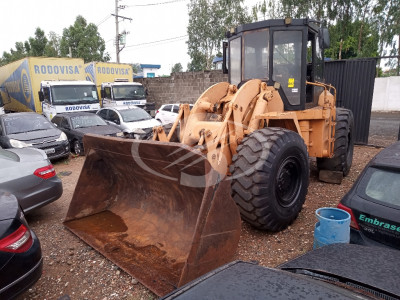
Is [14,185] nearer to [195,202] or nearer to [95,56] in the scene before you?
[195,202]

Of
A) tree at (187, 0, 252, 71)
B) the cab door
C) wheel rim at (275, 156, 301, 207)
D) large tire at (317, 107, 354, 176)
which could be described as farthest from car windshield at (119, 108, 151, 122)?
tree at (187, 0, 252, 71)

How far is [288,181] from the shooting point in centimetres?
411

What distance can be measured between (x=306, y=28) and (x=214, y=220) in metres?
3.72

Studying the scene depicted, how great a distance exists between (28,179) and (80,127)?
6.32m

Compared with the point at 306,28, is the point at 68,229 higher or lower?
lower

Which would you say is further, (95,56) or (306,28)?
(95,56)

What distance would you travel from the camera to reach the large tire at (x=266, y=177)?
343 centimetres

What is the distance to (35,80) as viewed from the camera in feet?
45.7

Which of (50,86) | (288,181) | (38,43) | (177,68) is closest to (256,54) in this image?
(288,181)

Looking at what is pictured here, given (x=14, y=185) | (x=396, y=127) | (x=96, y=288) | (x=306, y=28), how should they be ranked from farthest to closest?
(x=396, y=127) < (x=306, y=28) < (x=14, y=185) < (x=96, y=288)

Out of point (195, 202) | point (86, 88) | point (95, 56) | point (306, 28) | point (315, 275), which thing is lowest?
point (195, 202)

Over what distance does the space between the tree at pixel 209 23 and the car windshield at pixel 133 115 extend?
67.1 feet

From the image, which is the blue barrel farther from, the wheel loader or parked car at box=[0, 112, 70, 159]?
parked car at box=[0, 112, 70, 159]

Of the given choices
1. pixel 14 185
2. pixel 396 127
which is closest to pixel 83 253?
pixel 14 185
